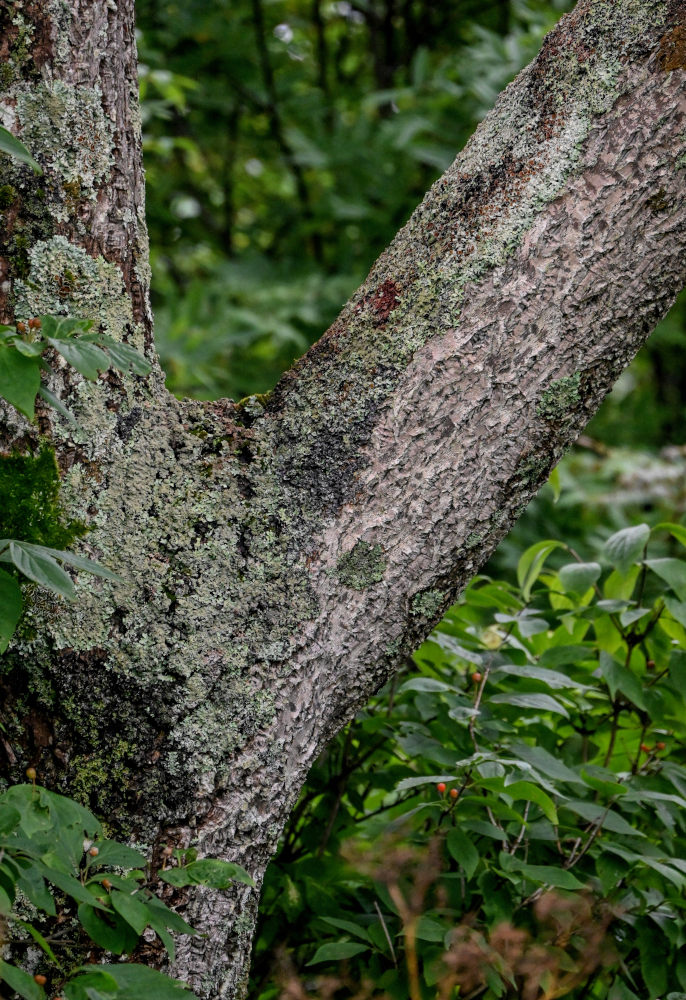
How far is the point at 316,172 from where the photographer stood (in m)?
5.81

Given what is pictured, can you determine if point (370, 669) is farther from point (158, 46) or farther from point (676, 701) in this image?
point (158, 46)

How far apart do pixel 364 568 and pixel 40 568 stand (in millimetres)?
464

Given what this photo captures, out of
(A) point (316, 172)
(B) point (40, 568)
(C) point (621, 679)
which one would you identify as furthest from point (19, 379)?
(A) point (316, 172)

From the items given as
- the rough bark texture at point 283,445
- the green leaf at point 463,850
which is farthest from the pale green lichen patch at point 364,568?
the green leaf at point 463,850

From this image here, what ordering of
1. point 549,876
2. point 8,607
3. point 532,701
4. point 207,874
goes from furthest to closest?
point 532,701 < point 549,876 < point 207,874 < point 8,607

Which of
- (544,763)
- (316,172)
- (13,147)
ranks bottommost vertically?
(544,763)

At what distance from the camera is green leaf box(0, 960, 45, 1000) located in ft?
2.71

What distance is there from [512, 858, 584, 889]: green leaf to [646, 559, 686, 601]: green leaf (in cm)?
49

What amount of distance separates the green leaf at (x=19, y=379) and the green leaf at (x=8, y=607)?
18 centimetres

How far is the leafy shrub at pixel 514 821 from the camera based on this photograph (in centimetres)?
128

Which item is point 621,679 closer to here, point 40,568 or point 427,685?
point 427,685

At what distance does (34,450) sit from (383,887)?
821 mm

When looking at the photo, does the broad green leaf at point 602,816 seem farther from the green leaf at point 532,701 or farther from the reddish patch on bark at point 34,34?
the reddish patch on bark at point 34,34

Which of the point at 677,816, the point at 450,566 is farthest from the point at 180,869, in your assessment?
the point at 677,816
